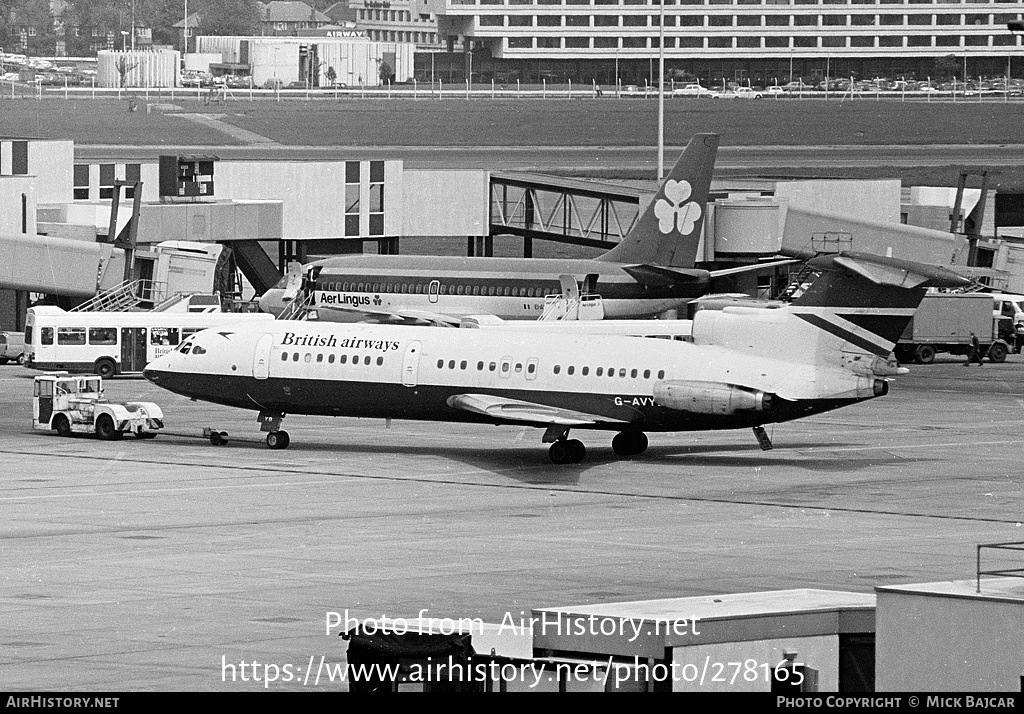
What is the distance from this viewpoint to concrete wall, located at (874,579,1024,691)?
62.6ft

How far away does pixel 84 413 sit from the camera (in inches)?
2304

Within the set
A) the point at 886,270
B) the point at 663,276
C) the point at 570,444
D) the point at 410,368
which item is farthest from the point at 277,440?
the point at 663,276

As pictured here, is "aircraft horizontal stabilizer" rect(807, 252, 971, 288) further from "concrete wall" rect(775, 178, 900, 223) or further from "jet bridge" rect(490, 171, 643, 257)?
"concrete wall" rect(775, 178, 900, 223)

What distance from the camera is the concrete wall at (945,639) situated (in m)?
19.1

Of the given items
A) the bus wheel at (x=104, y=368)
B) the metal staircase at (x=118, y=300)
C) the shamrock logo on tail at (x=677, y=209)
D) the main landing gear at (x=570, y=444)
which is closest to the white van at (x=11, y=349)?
the metal staircase at (x=118, y=300)

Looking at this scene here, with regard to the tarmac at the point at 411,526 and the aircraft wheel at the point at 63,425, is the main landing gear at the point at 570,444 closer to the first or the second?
the tarmac at the point at 411,526

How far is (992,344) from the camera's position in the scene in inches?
3378

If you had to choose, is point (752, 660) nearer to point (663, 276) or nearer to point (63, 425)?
point (63, 425)

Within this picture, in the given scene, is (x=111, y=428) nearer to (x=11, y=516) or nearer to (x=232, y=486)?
(x=232, y=486)

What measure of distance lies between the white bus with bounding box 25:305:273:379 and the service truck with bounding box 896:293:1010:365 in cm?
2825

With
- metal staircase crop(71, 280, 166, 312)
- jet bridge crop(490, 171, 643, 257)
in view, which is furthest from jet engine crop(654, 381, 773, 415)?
jet bridge crop(490, 171, 643, 257)

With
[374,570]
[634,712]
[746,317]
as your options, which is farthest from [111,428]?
[634,712]

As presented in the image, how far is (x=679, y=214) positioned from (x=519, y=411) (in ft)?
92.7

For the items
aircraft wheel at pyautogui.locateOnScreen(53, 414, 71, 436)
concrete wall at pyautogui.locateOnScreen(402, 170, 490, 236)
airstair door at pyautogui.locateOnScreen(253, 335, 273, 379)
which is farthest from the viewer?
concrete wall at pyautogui.locateOnScreen(402, 170, 490, 236)
